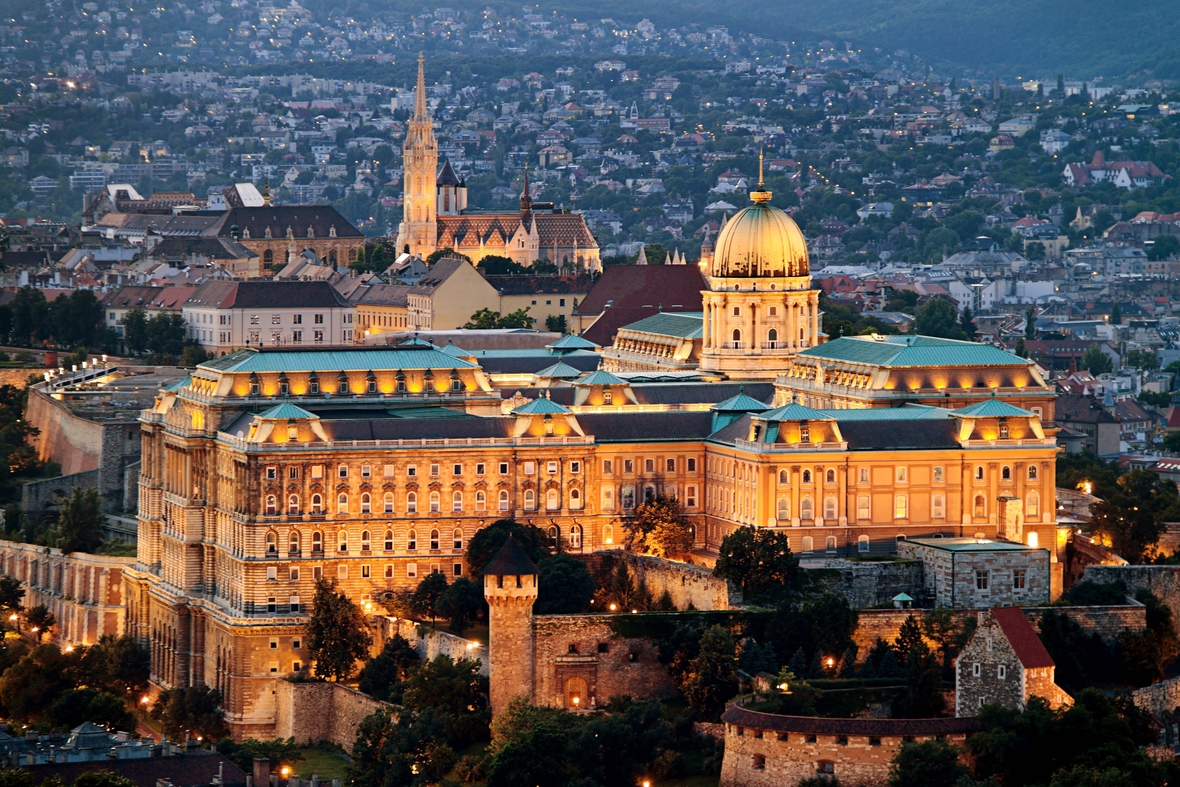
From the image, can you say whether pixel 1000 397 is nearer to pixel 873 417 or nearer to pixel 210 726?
pixel 873 417

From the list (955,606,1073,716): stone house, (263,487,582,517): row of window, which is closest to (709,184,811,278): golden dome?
(263,487,582,517): row of window

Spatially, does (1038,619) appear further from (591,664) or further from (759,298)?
(759,298)

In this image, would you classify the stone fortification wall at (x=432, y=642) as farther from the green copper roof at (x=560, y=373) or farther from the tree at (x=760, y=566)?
the green copper roof at (x=560, y=373)

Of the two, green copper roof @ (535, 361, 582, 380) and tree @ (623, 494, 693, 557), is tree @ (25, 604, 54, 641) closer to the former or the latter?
green copper roof @ (535, 361, 582, 380)

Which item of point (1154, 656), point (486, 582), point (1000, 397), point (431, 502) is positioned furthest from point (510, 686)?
point (1000, 397)

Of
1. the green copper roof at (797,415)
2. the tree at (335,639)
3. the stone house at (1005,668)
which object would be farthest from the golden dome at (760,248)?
the stone house at (1005,668)

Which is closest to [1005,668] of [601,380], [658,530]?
[658,530]

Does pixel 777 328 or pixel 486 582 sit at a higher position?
pixel 777 328
